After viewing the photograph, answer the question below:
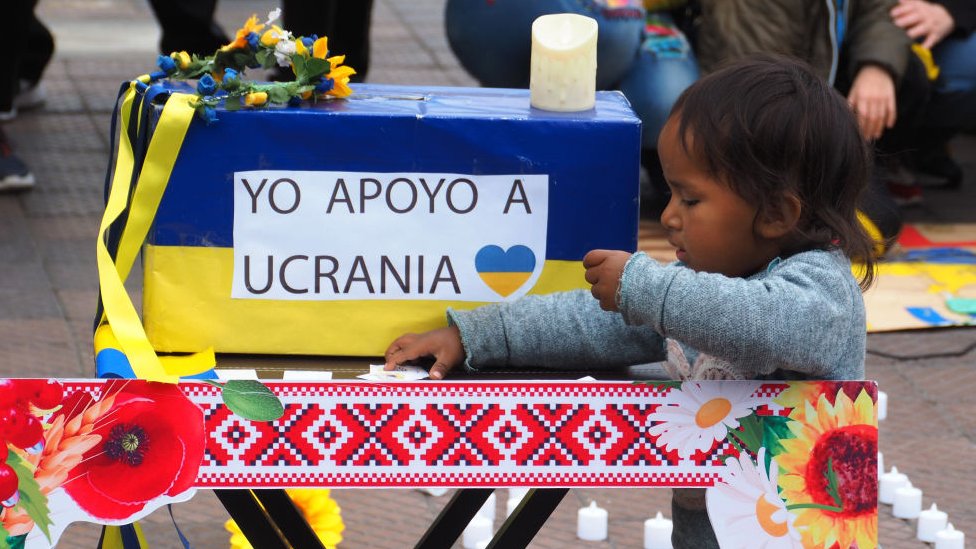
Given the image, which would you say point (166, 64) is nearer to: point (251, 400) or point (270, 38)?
point (270, 38)

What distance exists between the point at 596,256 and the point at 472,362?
236 millimetres

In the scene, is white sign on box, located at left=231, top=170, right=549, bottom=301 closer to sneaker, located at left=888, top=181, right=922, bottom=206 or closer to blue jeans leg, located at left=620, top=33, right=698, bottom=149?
blue jeans leg, located at left=620, top=33, right=698, bottom=149

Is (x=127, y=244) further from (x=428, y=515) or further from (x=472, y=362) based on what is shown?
(x=428, y=515)

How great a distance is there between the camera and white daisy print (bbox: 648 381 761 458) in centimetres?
162

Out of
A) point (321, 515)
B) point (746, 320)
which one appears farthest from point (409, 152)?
point (321, 515)

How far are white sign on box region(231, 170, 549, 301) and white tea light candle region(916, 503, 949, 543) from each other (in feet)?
3.60

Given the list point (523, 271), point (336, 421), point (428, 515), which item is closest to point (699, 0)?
point (428, 515)

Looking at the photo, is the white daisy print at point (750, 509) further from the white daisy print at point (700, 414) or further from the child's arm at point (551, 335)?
the child's arm at point (551, 335)

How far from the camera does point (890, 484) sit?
2.72 m

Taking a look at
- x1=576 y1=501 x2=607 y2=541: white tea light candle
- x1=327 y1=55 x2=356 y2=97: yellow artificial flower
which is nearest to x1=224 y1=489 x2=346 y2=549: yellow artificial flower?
x1=576 y1=501 x2=607 y2=541: white tea light candle

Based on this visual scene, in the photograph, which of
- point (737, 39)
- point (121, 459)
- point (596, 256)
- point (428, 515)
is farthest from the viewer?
point (737, 39)

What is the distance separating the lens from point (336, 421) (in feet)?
5.26

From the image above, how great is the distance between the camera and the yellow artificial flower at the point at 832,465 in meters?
1.63

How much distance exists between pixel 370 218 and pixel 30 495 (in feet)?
1.84
